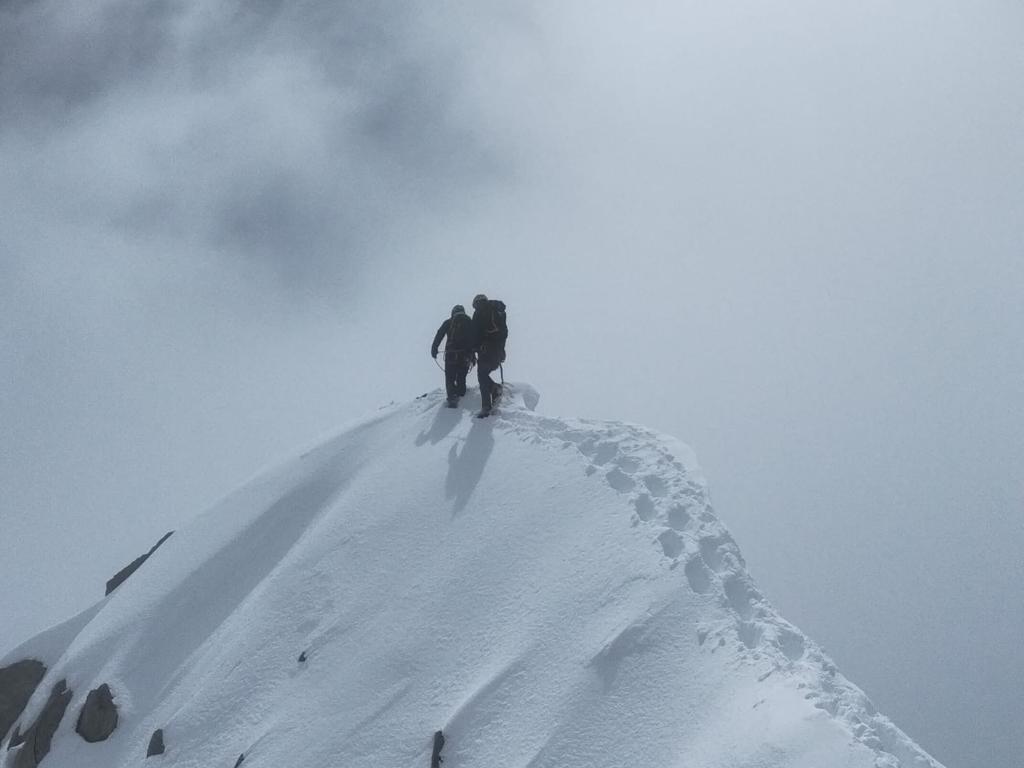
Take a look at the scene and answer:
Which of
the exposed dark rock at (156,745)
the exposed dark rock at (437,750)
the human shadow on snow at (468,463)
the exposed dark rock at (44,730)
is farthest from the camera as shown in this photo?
the human shadow on snow at (468,463)

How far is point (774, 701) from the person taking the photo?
8914 mm

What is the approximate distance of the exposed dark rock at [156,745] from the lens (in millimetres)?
12188

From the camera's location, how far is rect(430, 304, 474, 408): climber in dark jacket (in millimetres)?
16031

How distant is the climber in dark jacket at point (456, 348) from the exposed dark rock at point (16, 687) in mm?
10114

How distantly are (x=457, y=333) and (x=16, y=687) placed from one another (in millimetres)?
11421

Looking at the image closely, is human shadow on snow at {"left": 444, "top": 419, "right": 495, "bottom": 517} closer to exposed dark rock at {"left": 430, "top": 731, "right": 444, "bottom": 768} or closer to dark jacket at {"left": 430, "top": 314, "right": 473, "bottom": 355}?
dark jacket at {"left": 430, "top": 314, "right": 473, "bottom": 355}

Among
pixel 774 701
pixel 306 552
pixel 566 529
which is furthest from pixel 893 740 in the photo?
pixel 306 552

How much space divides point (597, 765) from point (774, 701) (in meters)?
2.08

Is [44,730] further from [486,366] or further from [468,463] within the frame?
[486,366]

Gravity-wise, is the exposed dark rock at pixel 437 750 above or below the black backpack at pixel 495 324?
below

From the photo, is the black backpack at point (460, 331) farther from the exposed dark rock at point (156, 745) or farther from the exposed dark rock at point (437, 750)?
the exposed dark rock at point (156, 745)

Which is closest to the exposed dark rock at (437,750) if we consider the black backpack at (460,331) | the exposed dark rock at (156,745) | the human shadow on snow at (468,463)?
the human shadow on snow at (468,463)

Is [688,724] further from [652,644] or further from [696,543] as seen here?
[696,543]

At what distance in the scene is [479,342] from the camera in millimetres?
15914
